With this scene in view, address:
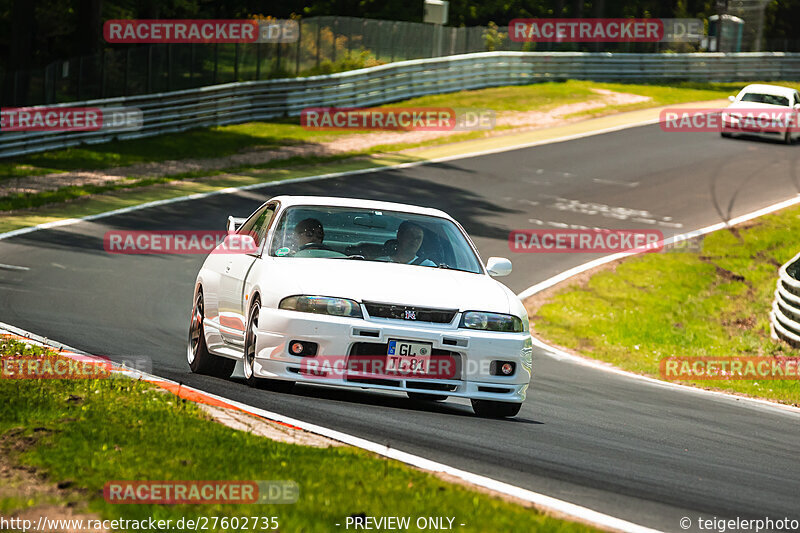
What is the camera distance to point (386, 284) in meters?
8.38

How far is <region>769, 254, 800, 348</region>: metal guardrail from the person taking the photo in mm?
17828

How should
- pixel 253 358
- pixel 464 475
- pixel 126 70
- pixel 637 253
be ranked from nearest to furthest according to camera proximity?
pixel 464 475 → pixel 253 358 → pixel 637 253 → pixel 126 70

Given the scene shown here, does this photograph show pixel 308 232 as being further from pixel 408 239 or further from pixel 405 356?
pixel 405 356

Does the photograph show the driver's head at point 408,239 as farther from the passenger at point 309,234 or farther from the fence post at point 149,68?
the fence post at point 149,68

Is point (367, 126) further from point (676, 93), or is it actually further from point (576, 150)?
point (676, 93)

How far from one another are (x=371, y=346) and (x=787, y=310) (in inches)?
470

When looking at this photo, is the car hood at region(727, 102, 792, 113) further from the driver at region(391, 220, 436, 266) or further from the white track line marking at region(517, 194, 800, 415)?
the driver at region(391, 220, 436, 266)

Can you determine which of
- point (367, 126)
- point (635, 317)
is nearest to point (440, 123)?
point (367, 126)

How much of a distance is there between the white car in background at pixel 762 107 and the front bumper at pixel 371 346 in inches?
1176

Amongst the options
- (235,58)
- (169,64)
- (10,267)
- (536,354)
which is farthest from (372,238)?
(235,58)

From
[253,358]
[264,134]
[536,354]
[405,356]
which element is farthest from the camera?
[264,134]

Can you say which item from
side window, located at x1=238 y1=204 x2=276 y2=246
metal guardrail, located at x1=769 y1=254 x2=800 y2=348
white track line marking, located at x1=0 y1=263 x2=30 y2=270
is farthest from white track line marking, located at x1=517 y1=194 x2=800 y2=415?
white track line marking, located at x1=0 y1=263 x2=30 y2=270

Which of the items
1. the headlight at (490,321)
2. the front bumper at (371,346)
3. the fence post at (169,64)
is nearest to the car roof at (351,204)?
the headlight at (490,321)

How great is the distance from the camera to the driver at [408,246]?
927 cm
